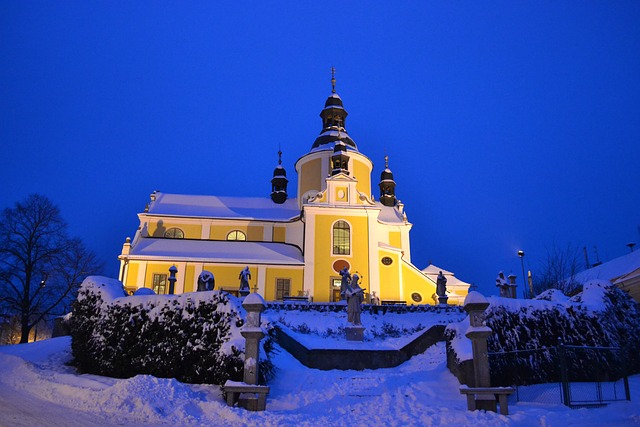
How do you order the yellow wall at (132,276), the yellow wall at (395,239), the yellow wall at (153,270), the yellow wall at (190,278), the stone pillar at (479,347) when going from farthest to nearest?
the yellow wall at (395,239) < the yellow wall at (190,278) < the yellow wall at (153,270) < the yellow wall at (132,276) < the stone pillar at (479,347)

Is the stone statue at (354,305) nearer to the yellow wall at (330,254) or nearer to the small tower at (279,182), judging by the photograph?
the yellow wall at (330,254)

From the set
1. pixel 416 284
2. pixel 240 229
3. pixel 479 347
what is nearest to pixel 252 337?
pixel 479 347

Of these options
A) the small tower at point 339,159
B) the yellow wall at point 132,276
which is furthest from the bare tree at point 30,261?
the small tower at point 339,159

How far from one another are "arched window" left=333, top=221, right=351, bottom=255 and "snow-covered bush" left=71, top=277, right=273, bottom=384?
21.7 metres

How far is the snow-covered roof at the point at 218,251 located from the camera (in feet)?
107

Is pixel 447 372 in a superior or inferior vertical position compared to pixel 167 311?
inferior

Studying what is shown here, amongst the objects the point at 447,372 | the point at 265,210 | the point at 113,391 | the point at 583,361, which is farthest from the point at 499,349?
the point at 265,210

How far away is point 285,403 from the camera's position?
35.6 feet

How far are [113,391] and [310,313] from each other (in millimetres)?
12800

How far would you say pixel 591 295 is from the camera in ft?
47.4

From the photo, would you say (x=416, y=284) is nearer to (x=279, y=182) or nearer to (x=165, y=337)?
(x=279, y=182)

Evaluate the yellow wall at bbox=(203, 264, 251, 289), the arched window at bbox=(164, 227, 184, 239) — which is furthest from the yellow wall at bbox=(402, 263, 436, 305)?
the arched window at bbox=(164, 227, 184, 239)

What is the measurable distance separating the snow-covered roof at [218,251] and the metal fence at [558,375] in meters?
22.2

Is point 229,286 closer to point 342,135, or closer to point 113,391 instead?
point 342,135
